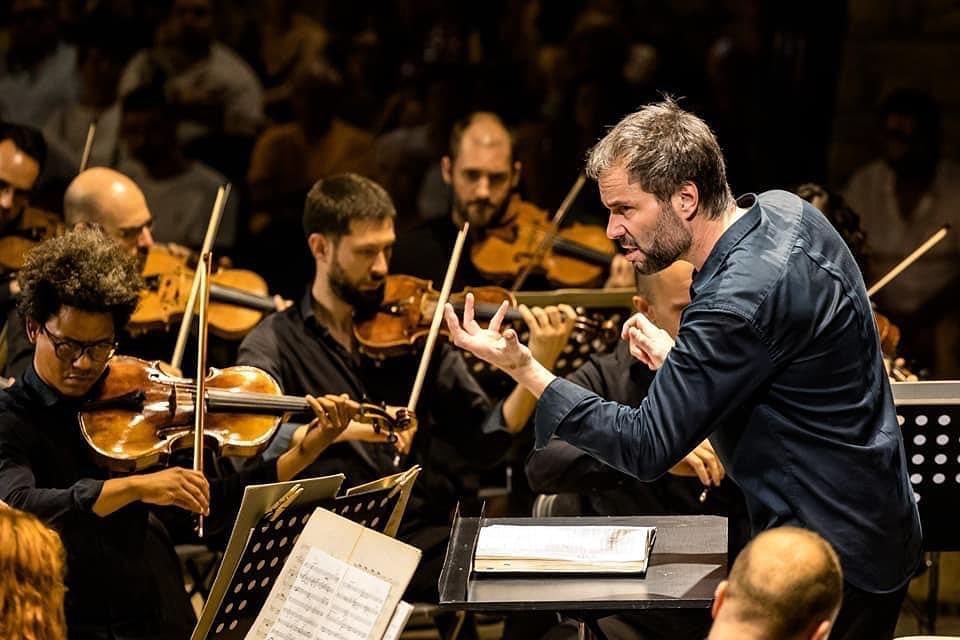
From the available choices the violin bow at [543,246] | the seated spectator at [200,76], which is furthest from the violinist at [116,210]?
the seated spectator at [200,76]

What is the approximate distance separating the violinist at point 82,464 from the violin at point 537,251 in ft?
6.37

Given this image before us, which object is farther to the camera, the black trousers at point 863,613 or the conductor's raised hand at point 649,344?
the conductor's raised hand at point 649,344

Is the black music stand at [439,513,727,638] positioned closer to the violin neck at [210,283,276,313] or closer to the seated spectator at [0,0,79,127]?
the violin neck at [210,283,276,313]

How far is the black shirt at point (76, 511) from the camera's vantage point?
3.34 meters

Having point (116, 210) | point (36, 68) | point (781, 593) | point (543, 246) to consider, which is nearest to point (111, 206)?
point (116, 210)

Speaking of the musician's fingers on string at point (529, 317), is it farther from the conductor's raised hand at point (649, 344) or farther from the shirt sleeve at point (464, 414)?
the conductor's raised hand at point (649, 344)

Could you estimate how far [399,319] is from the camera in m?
4.46

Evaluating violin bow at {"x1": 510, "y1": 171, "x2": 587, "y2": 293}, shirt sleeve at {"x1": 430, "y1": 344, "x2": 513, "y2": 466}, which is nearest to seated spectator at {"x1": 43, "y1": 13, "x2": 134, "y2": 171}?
violin bow at {"x1": 510, "y1": 171, "x2": 587, "y2": 293}

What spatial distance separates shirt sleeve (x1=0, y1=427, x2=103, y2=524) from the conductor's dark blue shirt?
1114mm

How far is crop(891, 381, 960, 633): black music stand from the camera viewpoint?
3.46 meters

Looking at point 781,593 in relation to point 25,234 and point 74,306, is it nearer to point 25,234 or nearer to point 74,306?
point 74,306

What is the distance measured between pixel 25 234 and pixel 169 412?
64.9 inches

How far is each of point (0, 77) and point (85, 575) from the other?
14.4 ft

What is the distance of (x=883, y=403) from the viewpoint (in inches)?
110
